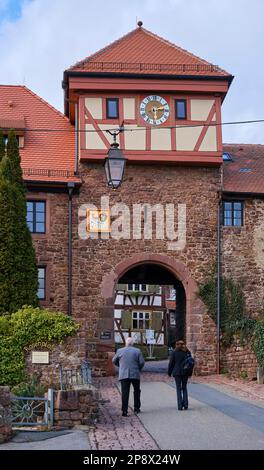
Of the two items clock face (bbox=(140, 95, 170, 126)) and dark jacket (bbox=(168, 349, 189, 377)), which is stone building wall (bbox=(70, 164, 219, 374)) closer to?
clock face (bbox=(140, 95, 170, 126))

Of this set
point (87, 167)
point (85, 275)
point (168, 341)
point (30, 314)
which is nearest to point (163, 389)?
point (30, 314)

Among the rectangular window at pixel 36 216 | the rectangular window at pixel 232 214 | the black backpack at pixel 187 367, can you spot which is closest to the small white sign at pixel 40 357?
the black backpack at pixel 187 367

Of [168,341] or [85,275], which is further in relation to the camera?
[168,341]

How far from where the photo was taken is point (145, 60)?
2881 centimetres

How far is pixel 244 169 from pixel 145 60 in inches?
206

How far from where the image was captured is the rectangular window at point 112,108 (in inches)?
1107

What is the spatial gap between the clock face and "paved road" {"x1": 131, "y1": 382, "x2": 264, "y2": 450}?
1049cm

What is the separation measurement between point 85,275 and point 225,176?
5.97m

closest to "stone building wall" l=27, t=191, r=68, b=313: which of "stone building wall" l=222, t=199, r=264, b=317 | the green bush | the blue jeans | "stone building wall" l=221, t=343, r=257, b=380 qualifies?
"stone building wall" l=222, t=199, r=264, b=317

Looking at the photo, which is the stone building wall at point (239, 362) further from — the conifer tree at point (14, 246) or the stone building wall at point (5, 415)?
the stone building wall at point (5, 415)

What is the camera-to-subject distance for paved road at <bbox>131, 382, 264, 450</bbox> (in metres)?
11.8

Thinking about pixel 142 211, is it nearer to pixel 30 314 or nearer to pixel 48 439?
pixel 30 314

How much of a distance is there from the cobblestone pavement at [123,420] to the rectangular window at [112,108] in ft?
27.9

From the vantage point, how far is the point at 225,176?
97.1 ft
